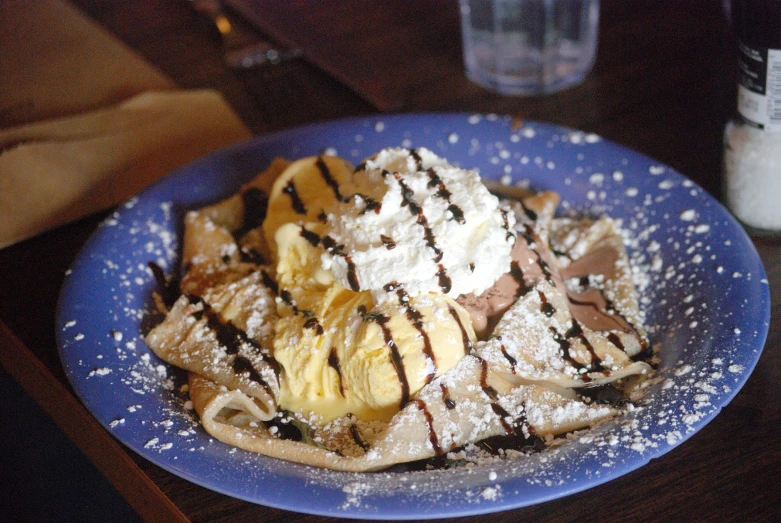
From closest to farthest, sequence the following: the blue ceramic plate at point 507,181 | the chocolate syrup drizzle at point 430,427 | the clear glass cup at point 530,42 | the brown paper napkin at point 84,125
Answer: the blue ceramic plate at point 507,181, the chocolate syrup drizzle at point 430,427, the brown paper napkin at point 84,125, the clear glass cup at point 530,42

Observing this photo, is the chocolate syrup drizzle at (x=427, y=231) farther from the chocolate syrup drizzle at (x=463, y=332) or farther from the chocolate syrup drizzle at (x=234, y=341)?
the chocolate syrup drizzle at (x=234, y=341)

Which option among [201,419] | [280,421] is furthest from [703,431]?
[201,419]

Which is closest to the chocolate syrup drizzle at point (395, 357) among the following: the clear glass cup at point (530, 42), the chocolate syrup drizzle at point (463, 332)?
the chocolate syrup drizzle at point (463, 332)

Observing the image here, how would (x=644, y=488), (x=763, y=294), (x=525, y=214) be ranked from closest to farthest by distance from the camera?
(x=644, y=488)
(x=763, y=294)
(x=525, y=214)

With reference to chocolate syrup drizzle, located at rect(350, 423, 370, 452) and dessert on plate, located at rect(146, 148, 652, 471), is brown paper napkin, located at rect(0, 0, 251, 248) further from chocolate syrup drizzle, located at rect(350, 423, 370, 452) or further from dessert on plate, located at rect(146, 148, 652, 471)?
chocolate syrup drizzle, located at rect(350, 423, 370, 452)

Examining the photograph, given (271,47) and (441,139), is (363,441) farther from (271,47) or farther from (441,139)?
(271,47)

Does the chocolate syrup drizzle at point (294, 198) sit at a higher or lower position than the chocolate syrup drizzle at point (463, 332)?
higher
